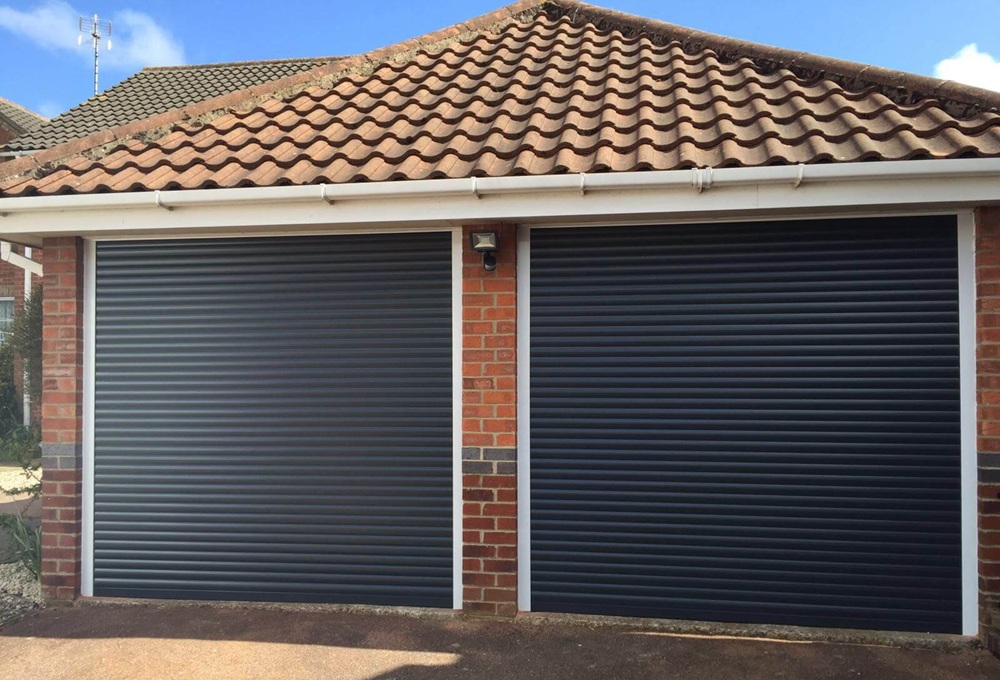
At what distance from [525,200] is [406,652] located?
285cm

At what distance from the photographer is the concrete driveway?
3.60m

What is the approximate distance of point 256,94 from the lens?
17.6ft

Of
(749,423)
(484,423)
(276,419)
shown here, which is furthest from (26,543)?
(749,423)

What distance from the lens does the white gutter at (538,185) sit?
3447 millimetres

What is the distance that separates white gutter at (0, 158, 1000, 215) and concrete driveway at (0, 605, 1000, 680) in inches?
109

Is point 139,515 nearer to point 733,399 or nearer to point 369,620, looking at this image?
point 369,620

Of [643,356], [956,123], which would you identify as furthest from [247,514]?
[956,123]

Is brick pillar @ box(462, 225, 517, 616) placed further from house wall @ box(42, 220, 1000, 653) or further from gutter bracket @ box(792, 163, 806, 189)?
gutter bracket @ box(792, 163, 806, 189)

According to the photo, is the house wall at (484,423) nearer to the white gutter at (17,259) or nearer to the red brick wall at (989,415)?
the red brick wall at (989,415)

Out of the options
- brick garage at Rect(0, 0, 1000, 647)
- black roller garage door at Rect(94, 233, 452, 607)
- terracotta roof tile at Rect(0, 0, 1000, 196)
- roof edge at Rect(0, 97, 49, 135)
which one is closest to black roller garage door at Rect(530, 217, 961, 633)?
brick garage at Rect(0, 0, 1000, 647)

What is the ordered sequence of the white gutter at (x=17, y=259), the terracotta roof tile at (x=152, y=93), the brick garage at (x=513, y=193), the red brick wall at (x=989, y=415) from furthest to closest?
the terracotta roof tile at (x=152, y=93), the white gutter at (x=17, y=259), the red brick wall at (x=989, y=415), the brick garage at (x=513, y=193)

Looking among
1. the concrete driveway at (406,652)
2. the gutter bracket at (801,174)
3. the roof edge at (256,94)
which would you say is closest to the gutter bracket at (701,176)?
the gutter bracket at (801,174)

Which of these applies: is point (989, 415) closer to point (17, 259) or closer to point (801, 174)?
point (801, 174)

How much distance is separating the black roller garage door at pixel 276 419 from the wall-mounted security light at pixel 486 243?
1.10 feet
